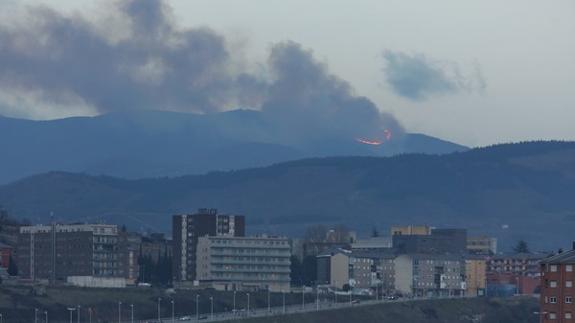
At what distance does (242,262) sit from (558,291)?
307 ft

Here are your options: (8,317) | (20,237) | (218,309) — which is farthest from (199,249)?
(8,317)

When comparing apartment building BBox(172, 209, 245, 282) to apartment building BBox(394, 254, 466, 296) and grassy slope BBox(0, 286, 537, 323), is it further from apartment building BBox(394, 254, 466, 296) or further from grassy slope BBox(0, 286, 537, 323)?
grassy slope BBox(0, 286, 537, 323)

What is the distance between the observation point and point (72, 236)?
14912cm

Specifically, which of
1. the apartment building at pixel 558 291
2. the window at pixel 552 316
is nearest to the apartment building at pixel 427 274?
the apartment building at pixel 558 291

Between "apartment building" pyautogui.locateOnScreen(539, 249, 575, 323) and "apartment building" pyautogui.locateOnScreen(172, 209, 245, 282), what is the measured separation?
91760 mm

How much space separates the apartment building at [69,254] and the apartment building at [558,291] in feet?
288

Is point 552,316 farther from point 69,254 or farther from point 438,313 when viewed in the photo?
point 69,254

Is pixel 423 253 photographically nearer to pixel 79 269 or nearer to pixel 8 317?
pixel 79 269

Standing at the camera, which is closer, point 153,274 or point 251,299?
point 251,299

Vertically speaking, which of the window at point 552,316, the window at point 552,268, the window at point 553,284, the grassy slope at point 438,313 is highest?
the window at point 552,268

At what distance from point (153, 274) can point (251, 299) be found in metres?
20.3

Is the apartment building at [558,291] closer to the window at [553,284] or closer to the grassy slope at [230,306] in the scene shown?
the window at [553,284]

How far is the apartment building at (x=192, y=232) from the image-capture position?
152m

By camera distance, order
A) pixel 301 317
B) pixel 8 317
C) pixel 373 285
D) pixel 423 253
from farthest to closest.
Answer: pixel 423 253, pixel 373 285, pixel 301 317, pixel 8 317
